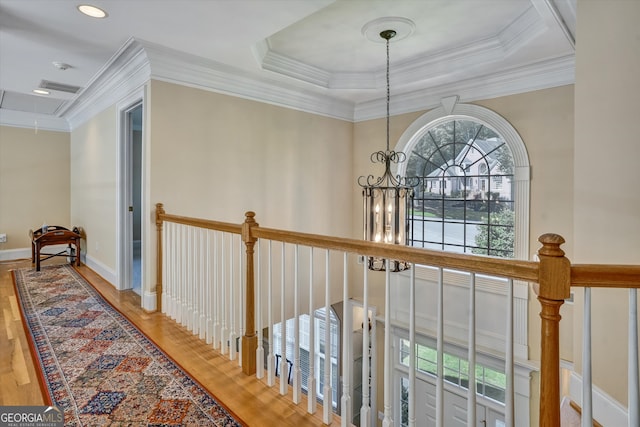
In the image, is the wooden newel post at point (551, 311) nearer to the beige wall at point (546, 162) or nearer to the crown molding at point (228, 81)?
the beige wall at point (546, 162)

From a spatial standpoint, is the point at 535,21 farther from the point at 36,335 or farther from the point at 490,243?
the point at 36,335

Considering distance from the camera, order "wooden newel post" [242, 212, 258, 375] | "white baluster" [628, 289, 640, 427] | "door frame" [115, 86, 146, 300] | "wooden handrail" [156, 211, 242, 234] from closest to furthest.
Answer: "white baluster" [628, 289, 640, 427]
"wooden newel post" [242, 212, 258, 375]
"wooden handrail" [156, 211, 242, 234]
"door frame" [115, 86, 146, 300]

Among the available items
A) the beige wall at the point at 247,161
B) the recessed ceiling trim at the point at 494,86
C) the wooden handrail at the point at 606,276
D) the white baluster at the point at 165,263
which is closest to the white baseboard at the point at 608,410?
the wooden handrail at the point at 606,276

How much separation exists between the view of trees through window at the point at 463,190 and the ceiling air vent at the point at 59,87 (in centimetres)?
459

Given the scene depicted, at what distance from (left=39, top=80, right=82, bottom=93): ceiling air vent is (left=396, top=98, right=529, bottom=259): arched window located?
440 cm

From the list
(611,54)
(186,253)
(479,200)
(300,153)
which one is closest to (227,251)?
(186,253)

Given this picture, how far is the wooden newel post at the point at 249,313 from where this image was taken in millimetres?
2301

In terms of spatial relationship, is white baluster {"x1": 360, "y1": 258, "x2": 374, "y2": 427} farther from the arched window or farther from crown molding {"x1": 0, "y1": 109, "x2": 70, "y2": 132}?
crown molding {"x1": 0, "y1": 109, "x2": 70, "y2": 132}

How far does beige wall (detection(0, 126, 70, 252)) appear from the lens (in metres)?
5.75

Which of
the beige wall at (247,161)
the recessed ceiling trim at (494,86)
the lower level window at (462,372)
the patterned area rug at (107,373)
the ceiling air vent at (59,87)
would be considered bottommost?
the lower level window at (462,372)

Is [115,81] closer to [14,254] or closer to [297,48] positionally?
[297,48]

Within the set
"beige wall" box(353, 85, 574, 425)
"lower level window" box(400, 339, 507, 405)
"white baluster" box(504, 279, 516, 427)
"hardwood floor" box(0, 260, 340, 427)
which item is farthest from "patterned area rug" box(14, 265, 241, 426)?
"beige wall" box(353, 85, 574, 425)

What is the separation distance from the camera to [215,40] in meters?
3.03

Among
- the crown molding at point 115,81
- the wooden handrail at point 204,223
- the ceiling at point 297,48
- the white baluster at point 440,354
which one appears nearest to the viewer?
the white baluster at point 440,354
